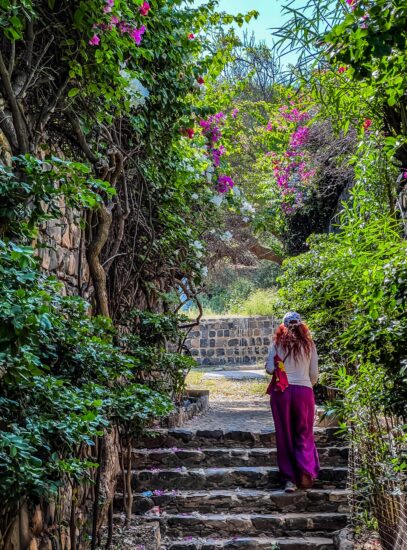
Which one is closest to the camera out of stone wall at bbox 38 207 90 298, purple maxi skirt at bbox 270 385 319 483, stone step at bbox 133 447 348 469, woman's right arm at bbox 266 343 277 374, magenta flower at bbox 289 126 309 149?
stone wall at bbox 38 207 90 298

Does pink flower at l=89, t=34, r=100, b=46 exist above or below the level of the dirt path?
above

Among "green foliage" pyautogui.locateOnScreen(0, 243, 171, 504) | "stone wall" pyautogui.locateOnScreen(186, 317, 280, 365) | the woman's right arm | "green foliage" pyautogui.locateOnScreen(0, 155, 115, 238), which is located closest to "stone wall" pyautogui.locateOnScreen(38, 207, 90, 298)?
"green foliage" pyautogui.locateOnScreen(0, 243, 171, 504)

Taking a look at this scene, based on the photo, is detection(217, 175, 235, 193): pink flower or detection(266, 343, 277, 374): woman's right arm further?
detection(217, 175, 235, 193): pink flower

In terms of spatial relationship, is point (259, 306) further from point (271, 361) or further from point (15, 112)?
point (15, 112)

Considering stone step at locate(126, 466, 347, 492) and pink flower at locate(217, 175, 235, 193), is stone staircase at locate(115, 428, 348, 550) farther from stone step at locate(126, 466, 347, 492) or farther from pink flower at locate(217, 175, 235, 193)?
pink flower at locate(217, 175, 235, 193)

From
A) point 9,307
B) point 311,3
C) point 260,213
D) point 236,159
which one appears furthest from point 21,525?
point 236,159

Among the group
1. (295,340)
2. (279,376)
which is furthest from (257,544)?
(295,340)

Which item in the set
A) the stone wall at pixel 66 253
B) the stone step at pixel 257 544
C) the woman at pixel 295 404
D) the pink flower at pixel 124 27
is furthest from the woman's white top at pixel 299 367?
the pink flower at pixel 124 27

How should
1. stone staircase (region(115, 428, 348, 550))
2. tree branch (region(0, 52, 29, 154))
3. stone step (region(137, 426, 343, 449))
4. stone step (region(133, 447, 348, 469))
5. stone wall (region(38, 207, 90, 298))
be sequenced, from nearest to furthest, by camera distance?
tree branch (region(0, 52, 29, 154)) → stone wall (region(38, 207, 90, 298)) → stone staircase (region(115, 428, 348, 550)) → stone step (region(133, 447, 348, 469)) → stone step (region(137, 426, 343, 449))

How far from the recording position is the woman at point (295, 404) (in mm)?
4434

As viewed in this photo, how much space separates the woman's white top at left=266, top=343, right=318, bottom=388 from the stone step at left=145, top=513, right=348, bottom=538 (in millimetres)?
971

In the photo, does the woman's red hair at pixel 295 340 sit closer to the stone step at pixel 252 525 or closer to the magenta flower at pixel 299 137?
the stone step at pixel 252 525

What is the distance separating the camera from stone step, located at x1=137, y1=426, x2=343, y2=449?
509 cm

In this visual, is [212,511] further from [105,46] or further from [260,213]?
[260,213]
